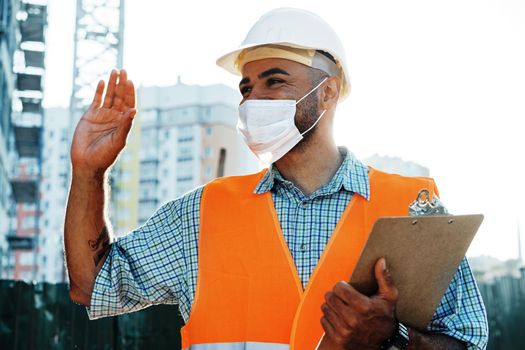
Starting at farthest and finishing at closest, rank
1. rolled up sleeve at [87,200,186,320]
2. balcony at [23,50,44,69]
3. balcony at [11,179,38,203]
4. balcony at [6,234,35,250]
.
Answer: balcony at [11,179,38,203] → balcony at [23,50,44,69] → balcony at [6,234,35,250] → rolled up sleeve at [87,200,186,320]

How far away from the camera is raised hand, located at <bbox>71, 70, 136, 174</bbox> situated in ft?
10.3

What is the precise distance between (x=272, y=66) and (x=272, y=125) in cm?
24

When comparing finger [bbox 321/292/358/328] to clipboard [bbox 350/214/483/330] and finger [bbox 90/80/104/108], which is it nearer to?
clipboard [bbox 350/214/483/330]

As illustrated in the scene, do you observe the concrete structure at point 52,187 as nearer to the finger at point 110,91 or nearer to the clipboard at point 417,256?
the finger at point 110,91

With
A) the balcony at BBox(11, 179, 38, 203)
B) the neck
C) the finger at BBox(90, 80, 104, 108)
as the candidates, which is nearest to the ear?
the neck

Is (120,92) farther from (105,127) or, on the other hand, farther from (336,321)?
(336,321)

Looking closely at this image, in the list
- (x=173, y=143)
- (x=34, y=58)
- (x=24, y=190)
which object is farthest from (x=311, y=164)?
(x=173, y=143)

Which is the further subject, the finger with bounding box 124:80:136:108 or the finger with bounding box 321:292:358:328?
the finger with bounding box 124:80:136:108

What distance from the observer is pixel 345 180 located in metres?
3.33

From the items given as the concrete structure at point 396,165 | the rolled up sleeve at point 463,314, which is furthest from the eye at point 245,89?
the concrete structure at point 396,165

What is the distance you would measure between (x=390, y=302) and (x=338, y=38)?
1369 millimetres

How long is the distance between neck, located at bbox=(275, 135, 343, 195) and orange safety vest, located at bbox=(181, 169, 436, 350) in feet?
0.61

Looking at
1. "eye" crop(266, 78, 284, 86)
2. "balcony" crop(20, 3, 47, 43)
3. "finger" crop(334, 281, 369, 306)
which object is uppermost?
"balcony" crop(20, 3, 47, 43)

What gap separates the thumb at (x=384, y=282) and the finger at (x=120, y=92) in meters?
1.20
